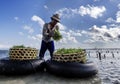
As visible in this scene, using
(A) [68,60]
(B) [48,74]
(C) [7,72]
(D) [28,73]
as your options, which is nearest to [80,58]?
(A) [68,60]

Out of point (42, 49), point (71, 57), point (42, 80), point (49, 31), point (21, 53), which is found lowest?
point (42, 80)

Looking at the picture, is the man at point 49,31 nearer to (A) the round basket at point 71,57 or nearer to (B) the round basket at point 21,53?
(B) the round basket at point 21,53

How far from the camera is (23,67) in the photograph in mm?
8789

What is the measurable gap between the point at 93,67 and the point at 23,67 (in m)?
2.47

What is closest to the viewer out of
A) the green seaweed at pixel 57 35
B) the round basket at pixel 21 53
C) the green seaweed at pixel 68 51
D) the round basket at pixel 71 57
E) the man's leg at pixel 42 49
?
the round basket at pixel 71 57

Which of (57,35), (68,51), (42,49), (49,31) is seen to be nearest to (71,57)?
(68,51)

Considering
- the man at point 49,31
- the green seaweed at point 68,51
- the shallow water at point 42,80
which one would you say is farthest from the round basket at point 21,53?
the green seaweed at point 68,51

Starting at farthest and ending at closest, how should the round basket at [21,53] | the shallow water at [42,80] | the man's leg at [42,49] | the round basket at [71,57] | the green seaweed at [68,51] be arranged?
1. the man's leg at [42,49]
2. the round basket at [21,53]
3. the green seaweed at [68,51]
4. the round basket at [71,57]
5. the shallow water at [42,80]

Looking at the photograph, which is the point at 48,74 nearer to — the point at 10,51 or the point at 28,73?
the point at 28,73

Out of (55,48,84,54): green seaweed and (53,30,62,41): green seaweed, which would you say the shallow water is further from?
(53,30,62,41): green seaweed

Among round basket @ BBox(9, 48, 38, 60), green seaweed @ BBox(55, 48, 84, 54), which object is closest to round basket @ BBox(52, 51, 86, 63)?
green seaweed @ BBox(55, 48, 84, 54)

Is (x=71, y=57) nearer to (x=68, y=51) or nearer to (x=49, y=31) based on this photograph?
(x=68, y=51)

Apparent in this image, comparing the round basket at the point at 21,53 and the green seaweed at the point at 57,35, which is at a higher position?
the green seaweed at the point at 57,35

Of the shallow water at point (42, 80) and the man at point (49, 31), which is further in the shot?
the man at point (49, 31)
